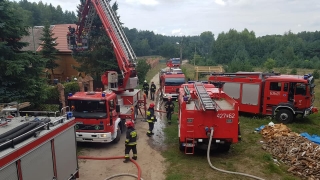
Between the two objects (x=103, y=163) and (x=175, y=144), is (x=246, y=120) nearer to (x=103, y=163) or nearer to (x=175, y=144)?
(x=175, y=144)

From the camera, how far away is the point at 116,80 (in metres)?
13.4

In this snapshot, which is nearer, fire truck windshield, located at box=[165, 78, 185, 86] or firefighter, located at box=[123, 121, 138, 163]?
firefighter, located at box=[123, 121, 138, 163]

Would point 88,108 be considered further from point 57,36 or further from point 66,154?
point 57,36

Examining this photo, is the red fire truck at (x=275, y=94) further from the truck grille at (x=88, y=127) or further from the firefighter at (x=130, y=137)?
the truck grille at (x=88, y=127)

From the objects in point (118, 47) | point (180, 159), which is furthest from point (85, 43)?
point (180, 159)

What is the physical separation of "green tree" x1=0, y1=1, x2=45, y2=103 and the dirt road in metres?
3.12

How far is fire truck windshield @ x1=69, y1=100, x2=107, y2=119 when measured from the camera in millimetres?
9953

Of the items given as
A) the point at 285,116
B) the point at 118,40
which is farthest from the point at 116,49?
the point at 285,116

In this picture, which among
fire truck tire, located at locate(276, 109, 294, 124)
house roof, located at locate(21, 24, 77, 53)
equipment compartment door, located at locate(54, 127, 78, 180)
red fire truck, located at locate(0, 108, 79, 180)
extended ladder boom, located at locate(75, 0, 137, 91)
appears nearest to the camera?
red fire truck, located at locate(0, 108, 79, 180)

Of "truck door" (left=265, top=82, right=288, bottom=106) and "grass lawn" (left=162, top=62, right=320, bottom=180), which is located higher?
"truck door" (left=265, top=82, right=288, bottom=106)

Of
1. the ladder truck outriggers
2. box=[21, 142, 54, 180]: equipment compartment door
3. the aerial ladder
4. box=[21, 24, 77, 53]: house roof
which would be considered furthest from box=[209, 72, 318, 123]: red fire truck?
box=[21, 24, 77, 53]: house roof

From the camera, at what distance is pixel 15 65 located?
32.3 ft

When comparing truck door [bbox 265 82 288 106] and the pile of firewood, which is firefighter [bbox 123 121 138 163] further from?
truck door [bbox 265 82 288 106]

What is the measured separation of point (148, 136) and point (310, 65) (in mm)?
50655
